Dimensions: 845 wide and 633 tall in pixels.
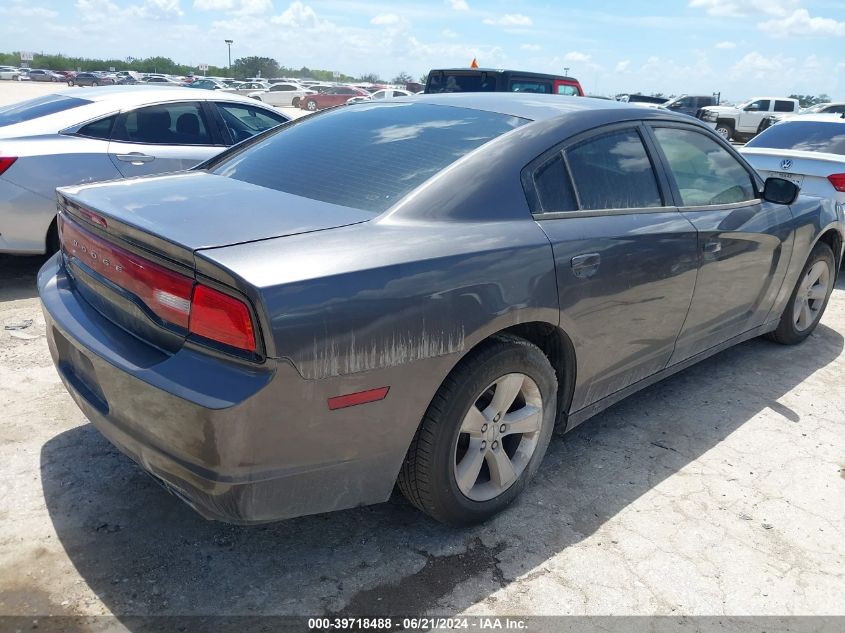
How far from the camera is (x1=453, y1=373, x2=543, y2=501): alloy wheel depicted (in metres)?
2.54

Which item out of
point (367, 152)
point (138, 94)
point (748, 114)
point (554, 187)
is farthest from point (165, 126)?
point (748, 114)

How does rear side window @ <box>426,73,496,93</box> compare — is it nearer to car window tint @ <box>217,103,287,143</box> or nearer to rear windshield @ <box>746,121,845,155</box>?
rear windshield @ <box>746,121,845,155</box>

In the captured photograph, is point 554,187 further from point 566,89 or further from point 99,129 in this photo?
point 566,89

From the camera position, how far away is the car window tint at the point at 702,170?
341 centimetres

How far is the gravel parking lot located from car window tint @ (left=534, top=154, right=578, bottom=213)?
1.21 meters

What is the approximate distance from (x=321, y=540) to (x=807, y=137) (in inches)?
285

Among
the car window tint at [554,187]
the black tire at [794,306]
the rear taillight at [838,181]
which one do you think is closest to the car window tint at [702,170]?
the car window tint at [554,187]

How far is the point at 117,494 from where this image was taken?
2762mm

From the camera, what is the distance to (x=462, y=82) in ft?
39.2

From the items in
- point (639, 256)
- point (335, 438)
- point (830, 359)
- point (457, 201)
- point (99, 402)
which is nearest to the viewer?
point (335, 438)

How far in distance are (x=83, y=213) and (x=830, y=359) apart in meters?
4.63

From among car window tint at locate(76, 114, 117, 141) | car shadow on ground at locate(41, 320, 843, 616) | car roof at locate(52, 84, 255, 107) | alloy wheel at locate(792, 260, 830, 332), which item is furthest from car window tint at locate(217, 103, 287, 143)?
alloy wheel at locate(792, 260, 830, 332)

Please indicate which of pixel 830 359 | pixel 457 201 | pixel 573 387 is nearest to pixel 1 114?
pixel 457 201

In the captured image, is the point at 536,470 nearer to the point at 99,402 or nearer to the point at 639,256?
the point at 639,256
